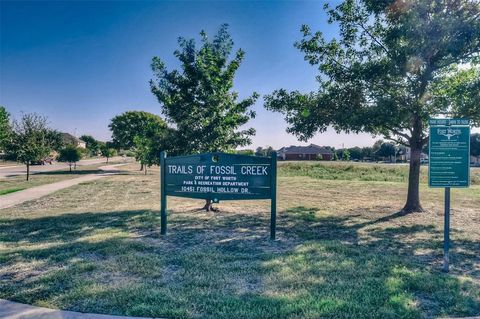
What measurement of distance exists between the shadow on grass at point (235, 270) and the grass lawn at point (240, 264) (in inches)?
0.7

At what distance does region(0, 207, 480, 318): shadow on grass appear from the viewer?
402 cm

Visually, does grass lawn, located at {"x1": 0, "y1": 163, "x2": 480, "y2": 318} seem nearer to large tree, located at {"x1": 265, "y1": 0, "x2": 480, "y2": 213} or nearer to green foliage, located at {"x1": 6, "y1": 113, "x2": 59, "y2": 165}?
large tree, located at {"x1": 265, "y1": 0, "x2": 480, "y2": 213}

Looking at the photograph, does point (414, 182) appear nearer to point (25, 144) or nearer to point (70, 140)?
point (25, 144)

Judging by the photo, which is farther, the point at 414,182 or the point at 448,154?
the point at 414,182

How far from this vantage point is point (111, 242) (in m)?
6.95

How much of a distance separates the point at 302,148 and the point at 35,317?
112947 mm

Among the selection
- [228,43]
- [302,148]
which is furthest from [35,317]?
[302,148]

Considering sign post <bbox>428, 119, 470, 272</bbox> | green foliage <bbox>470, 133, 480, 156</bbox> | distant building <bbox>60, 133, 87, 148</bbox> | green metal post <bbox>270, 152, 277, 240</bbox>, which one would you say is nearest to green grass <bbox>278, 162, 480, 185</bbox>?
green metal post <bbox>270, 152, 277, 240</bbox>

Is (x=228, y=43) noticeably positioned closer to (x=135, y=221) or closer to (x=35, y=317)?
(x=135, y=221)

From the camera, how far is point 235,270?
532 centimetres

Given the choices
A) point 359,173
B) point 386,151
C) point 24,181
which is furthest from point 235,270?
point 386,151

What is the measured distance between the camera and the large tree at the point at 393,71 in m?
8.59

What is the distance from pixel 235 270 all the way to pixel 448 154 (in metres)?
3.60

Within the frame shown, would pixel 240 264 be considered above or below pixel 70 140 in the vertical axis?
below
